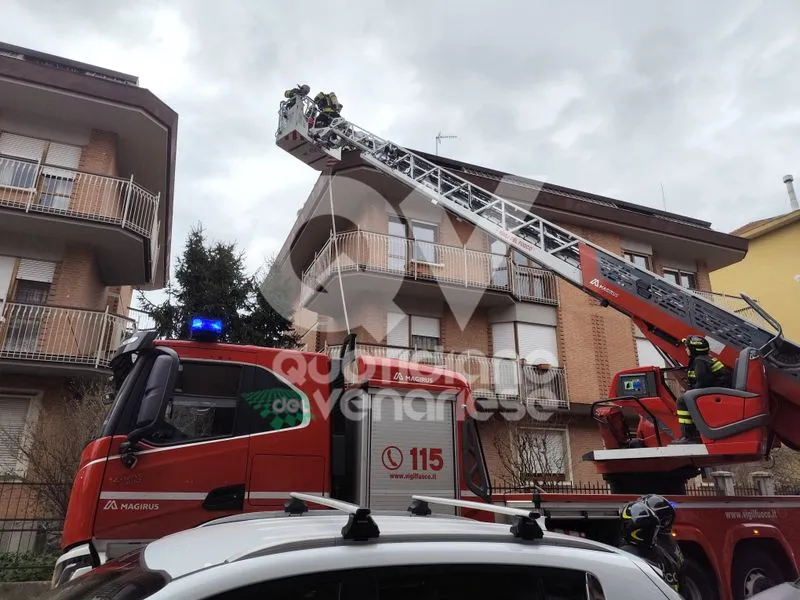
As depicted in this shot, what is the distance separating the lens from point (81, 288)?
14133 mm

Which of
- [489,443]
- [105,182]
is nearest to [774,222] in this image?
[489,443]

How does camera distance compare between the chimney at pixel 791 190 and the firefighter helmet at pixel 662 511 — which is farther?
the chimney at pixel 791 190

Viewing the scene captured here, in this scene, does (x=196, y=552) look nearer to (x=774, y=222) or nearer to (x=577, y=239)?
(x=577, y=239)

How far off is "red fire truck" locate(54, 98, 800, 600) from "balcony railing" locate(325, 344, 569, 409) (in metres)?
8.76

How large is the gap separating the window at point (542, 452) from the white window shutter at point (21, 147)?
1387 centimetres

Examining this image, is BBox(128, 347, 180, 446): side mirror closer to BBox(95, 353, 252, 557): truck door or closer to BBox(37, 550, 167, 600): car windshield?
BBox(95, 353, 252, 557): truck door

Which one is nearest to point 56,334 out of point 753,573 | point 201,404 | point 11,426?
point 11,426

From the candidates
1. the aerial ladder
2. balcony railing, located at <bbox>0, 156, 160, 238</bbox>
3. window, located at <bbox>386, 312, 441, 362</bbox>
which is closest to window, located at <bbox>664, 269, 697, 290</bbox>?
window, located at <bbox>386, 312, 441, 362</bbox>

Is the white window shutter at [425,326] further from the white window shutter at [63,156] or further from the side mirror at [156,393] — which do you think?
the side mirror at [156,393]

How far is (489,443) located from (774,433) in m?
10.1

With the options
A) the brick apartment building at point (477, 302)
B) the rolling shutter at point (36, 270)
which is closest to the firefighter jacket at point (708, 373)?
the brick apartment building at point (477, 302)

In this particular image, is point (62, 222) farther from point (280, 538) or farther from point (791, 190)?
point (791, 190)

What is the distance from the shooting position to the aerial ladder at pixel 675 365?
6039 mm

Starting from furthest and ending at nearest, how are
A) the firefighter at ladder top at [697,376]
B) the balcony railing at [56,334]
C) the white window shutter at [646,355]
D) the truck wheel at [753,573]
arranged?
1. the white window shutter at [646,355]
2. the balcony railing at [56,334]
3. the firefighter at ladder top at [697,376]
4. the truck wheel at [753,573]
